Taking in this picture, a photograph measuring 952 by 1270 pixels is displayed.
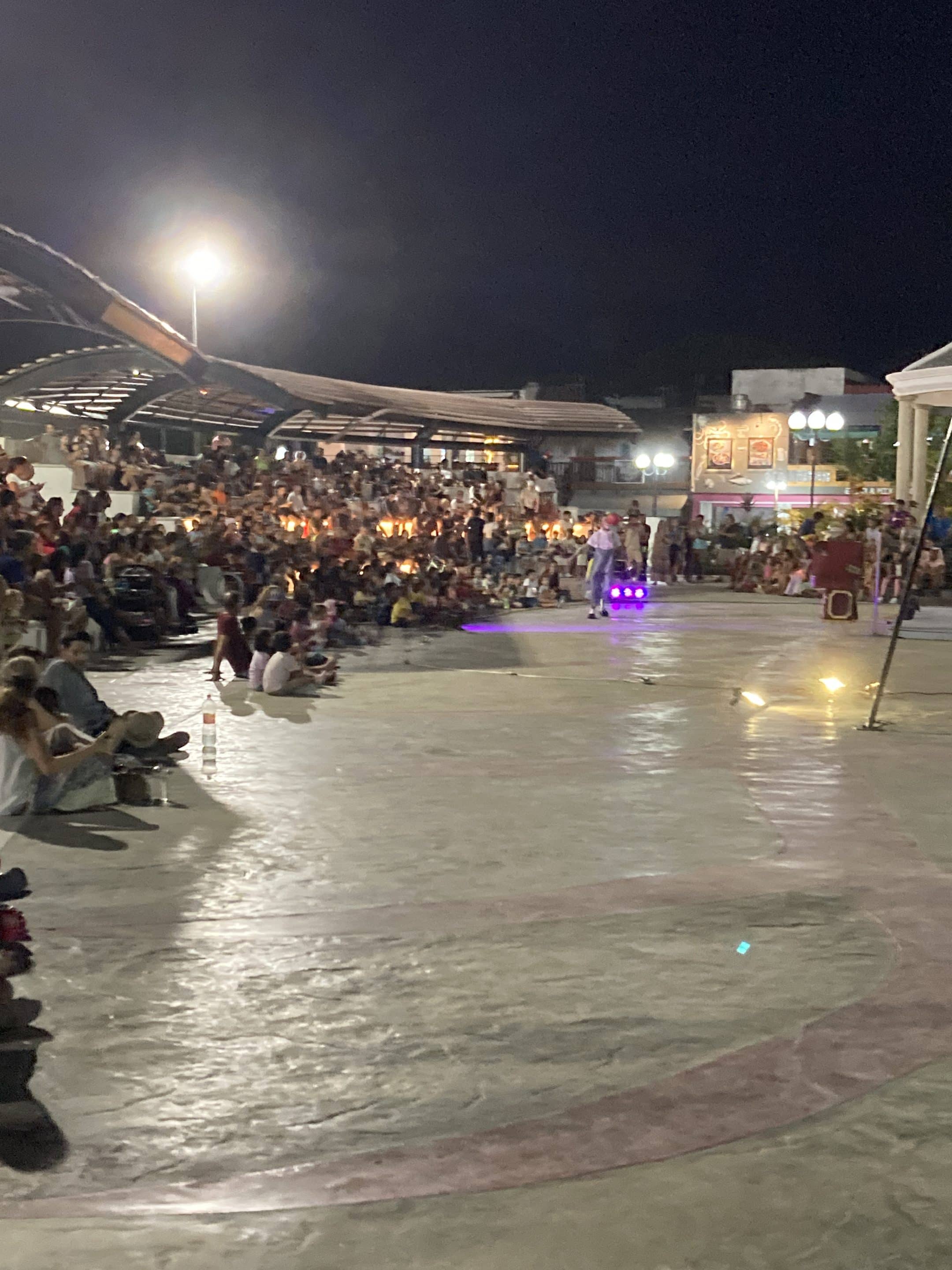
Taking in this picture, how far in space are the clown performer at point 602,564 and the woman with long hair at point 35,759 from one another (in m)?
15.7

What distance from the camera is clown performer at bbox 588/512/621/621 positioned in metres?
24.4

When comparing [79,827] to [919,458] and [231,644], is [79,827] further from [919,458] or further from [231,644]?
[919,458]

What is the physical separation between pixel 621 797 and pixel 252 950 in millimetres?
4006

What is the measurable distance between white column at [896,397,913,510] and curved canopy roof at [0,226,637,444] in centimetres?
1104

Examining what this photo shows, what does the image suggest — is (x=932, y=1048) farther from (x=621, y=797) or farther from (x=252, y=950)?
(x=621, y=797)

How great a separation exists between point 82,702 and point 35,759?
2.03m

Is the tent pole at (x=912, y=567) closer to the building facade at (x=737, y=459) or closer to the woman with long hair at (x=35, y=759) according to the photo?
the woman with long hair at (x=35, y=759)

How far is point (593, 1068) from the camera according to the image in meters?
5.09

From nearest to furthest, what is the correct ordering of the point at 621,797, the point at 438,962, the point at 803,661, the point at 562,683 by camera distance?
the point at 438,962 → the point at 621,797 → the point at 562,683 → the point at 803,661

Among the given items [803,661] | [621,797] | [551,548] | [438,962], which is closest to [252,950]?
[438,962]

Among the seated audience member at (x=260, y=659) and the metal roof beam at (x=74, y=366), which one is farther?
the metal roof beam at (x=74, y=366)

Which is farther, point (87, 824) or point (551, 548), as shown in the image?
point (551, 548)

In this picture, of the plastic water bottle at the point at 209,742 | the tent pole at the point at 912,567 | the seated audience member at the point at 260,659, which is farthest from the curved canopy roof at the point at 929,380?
the plastic water bottle at the point at 209,742

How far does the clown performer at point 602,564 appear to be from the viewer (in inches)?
960
